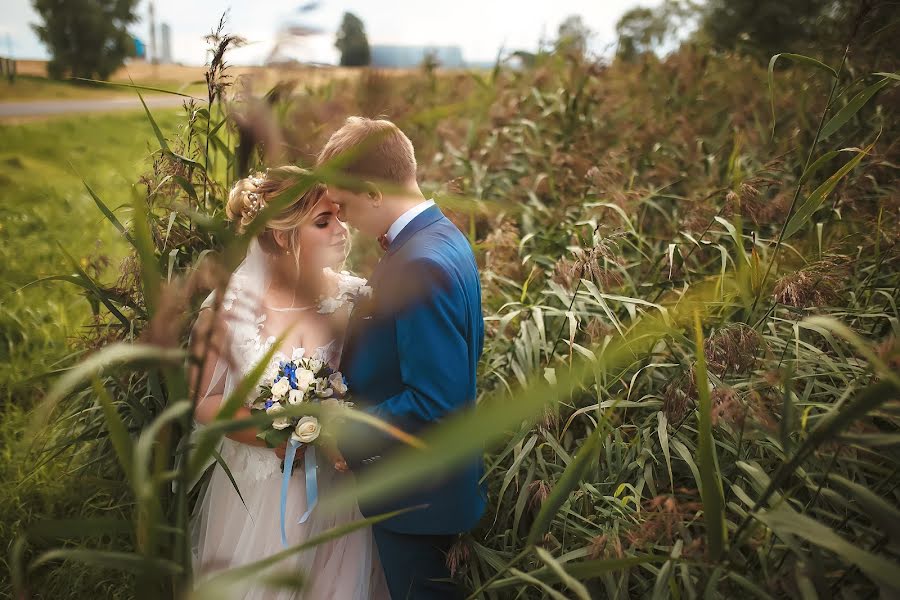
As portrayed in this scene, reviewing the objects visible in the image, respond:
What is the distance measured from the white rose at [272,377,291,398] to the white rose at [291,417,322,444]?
12 centimetres

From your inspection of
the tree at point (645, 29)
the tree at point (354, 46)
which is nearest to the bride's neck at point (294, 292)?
the tree at point (354, 46)

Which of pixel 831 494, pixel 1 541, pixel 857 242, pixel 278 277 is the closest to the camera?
pixel 831 494

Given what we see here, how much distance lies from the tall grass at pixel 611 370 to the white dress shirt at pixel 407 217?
1.19 feet

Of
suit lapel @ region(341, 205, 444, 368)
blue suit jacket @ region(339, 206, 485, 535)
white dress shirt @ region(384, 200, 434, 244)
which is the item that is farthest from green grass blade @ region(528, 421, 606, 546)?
white dress shirt @ region(384, 200, 434, 244)

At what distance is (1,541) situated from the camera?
7.72ft

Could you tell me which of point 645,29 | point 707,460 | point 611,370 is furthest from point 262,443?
point 645,29

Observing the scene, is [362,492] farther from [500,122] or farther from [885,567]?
[500,122]

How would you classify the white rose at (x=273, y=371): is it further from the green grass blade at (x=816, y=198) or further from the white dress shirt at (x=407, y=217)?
the green grass blade at (x=816, y=198)

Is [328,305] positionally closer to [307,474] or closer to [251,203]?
[251,203]

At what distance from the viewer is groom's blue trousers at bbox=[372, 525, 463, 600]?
1.86 m

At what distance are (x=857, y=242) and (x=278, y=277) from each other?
2856mm

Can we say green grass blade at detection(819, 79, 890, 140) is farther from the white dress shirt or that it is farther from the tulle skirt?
the tulle skirt

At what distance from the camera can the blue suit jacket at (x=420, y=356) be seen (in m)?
1.68

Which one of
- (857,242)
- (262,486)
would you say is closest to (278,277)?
(262,486)
